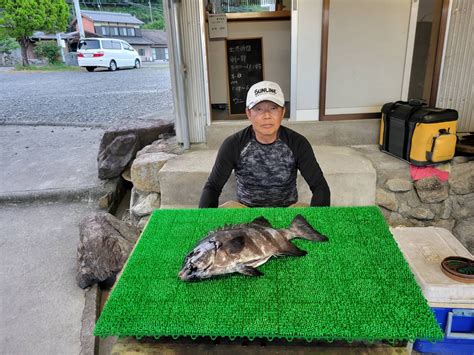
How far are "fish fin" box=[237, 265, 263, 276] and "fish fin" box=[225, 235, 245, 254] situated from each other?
7 cm

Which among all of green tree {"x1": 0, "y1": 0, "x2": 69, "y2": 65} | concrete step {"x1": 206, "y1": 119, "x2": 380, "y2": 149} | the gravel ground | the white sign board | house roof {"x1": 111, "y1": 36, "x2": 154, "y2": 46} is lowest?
the gravel ground

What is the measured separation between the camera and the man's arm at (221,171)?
7.49ft

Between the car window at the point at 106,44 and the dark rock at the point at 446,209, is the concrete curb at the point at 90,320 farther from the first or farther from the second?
the car window at the point at 106,44

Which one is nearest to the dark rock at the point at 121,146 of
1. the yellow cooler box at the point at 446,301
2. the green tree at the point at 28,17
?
the yellow cooler box at the point at 446,301

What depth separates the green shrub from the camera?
26.9 m

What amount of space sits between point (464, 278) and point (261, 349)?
869mm

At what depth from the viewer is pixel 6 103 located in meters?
10.4

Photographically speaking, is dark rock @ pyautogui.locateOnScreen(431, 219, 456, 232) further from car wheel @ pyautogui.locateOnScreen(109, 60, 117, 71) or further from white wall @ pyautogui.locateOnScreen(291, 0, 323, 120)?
car wheel @ pyautogui.locateOnScreen(109, 60, 117, 71)

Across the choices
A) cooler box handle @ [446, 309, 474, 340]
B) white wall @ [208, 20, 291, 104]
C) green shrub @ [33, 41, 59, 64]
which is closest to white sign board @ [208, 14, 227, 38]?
white wall @ [208, 20, 291, 104]

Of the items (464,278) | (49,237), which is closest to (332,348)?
(464,278)

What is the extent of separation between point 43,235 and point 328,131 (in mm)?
3354

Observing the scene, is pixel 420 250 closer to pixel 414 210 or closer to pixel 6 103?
pixel 414 210

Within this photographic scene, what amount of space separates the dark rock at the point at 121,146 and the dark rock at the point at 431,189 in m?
3.23

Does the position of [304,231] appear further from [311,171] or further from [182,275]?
[311,171]
